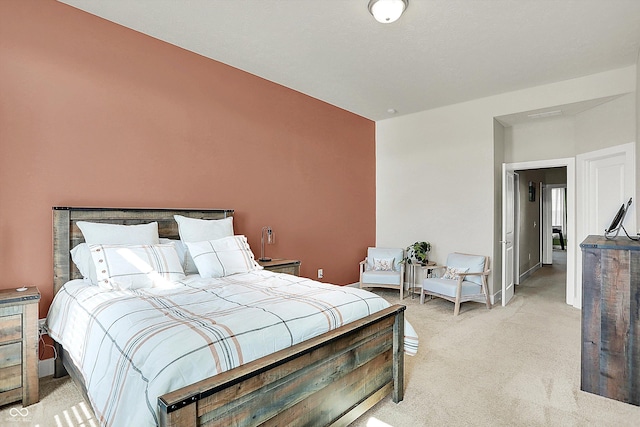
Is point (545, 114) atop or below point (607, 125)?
atop

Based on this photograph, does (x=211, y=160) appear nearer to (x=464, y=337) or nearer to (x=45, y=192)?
(x=45, y=192)

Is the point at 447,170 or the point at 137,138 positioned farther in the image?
the point at 447,170

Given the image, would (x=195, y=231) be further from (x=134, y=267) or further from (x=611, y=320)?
(x=611, y=320)

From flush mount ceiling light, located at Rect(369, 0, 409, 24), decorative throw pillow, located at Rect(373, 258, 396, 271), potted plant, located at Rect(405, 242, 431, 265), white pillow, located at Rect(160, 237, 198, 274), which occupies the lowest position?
decorative throw pillow, located at Rect(373, 258, 396, 271)

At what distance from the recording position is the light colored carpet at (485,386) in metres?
2.13

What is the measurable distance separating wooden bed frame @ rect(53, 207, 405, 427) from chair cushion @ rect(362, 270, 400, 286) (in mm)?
2688

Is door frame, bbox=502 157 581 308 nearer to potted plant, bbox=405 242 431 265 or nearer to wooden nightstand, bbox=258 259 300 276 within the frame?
potted plant, bbox=405 242 431 265

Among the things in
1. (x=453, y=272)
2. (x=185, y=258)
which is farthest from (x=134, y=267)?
(x=453, y=272)

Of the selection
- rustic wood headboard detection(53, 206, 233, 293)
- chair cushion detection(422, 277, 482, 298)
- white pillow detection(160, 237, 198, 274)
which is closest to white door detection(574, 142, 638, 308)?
chair cushion detection(422, 277, 482, 298)

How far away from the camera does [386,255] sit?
5.35 m

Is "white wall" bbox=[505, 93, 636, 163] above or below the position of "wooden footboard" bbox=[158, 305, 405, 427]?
above

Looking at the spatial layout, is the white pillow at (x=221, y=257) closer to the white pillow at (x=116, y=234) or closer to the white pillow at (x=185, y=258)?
the white pillow at (x=185, y=258)

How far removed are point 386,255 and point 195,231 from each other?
314 centimetres

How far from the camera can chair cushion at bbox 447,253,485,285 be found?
461 centimetres
